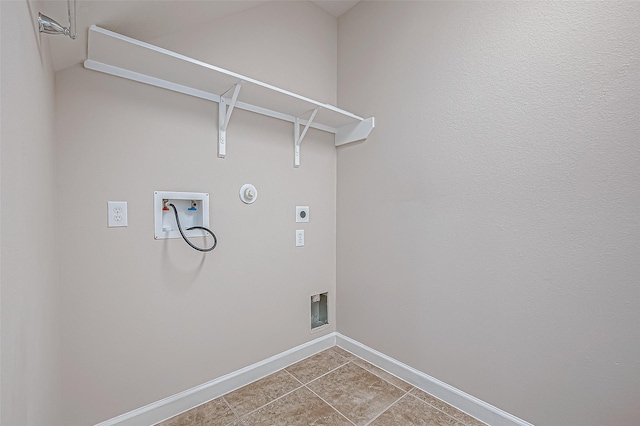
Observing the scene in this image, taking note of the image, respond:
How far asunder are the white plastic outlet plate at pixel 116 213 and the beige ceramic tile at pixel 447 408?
1.99 m

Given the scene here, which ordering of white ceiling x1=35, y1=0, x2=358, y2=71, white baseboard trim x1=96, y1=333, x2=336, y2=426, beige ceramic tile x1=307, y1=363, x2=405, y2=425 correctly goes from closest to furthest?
white ceiling x1=35, y1=0, x2=358, y2=71, white baseboard trim x1=96, y1=333, x2=336, y2=426, beige ceramic tile x1=307, y1=363, x2=405, y2=425

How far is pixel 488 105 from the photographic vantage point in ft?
5.04

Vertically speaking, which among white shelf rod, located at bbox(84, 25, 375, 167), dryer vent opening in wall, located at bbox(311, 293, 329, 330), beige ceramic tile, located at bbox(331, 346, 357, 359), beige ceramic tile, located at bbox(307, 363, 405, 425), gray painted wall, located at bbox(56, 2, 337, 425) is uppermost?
white shelf rod, located at bbox(84, 25, 375, 167)

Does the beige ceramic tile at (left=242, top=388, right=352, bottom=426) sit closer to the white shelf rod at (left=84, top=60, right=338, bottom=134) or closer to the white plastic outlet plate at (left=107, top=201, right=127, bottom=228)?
the white plastic outlet plate at (left=107, top=201, right=127, bottom=228)

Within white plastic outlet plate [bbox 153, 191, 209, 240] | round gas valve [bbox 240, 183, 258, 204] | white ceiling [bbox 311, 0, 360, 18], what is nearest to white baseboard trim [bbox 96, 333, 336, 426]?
white plastic outlet plate [bbox 153, 191, 209, 240]

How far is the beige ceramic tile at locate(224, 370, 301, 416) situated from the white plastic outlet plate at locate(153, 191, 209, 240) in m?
1.04

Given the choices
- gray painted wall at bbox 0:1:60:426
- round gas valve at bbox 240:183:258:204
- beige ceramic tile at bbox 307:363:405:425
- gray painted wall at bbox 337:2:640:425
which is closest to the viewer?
gray painted wall at bbox 0:1:60:426

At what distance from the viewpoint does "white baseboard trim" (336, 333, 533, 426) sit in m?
1.50

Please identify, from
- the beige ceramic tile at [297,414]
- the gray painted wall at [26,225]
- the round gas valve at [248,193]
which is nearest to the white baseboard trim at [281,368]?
the beige ceramic tile at [297,414]

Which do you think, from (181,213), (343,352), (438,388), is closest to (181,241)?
(181,213)

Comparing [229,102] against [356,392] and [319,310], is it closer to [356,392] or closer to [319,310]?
[319,310]

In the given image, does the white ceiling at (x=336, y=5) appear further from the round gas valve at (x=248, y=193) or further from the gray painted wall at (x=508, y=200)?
the round gas valve at (x=248, y=193)

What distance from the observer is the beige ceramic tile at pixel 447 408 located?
155cm

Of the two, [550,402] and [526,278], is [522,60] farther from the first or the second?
[550,402]
